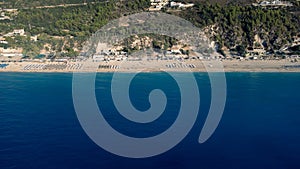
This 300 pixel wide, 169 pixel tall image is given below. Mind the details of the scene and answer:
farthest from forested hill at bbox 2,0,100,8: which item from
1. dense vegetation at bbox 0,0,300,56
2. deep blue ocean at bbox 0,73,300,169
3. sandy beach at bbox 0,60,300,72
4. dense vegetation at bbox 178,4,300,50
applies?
deep blue ocean at bbox 0,73,300,169

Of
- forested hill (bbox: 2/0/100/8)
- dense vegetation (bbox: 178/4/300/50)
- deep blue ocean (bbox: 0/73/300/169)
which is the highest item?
forested hill (bbox: 2/0/100/8)

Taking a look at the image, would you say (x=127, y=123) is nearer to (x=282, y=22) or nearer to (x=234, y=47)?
(x=234, y=47)

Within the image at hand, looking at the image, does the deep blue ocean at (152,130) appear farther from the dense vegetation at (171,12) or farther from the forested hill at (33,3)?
the forested hill at (33,3)

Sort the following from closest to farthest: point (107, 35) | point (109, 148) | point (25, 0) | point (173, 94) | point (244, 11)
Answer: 1. point (109, 148)
2. point (173, 94)
3. point (107, 35)
4. point (244, 11)
5. point (25, 0)

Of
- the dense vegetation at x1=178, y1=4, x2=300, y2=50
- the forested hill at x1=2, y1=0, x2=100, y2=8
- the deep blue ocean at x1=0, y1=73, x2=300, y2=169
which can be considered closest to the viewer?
the deep blue ocean at x1=0, y1=73, x2=300, y2=169

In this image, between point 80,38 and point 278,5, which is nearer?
point 80,38

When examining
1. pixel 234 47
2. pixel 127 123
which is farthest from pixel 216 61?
pixel 127 123

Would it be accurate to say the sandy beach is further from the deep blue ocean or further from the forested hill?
the forested hill
